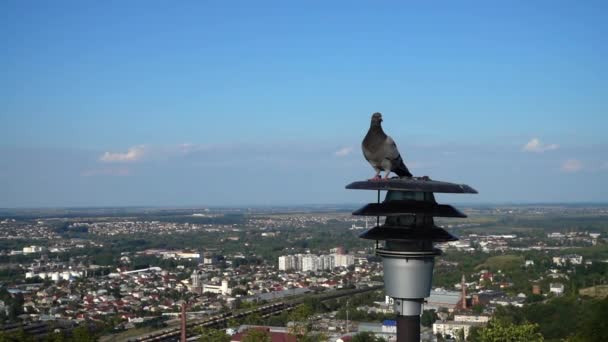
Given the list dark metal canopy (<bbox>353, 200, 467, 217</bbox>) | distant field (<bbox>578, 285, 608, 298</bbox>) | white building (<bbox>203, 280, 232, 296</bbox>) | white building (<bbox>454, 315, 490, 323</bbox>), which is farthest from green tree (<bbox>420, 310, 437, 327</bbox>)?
dark metal canopy (<bbox>353, 200, 467, 217</bbox>)

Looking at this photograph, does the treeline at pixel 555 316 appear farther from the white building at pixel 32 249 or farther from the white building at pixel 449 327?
the white building at pixel 32 249

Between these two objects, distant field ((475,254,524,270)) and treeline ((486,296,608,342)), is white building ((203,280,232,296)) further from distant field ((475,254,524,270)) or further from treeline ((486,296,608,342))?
distant field ((475,254,524,270))

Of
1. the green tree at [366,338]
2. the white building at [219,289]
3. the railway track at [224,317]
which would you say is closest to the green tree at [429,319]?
the railway track at [224,317]

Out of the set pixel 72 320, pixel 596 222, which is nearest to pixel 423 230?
pixel 72 320

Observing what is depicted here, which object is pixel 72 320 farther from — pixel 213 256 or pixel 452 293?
pixel 213 256

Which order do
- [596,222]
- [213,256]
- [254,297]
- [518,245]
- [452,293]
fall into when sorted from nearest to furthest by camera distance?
[452,293]
[254,297]
[213,256]
[518,245]
[596,222]

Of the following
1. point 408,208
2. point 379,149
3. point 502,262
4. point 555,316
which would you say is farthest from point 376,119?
point 502,262

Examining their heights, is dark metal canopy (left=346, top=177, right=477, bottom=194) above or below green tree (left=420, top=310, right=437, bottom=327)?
above
